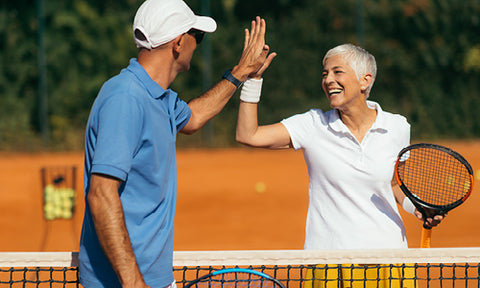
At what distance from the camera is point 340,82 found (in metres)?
2.66

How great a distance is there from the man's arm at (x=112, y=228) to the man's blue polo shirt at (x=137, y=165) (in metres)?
0.05

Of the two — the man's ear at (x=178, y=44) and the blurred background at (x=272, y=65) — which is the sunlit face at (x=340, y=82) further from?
the blurred background at (x=272, y=65)

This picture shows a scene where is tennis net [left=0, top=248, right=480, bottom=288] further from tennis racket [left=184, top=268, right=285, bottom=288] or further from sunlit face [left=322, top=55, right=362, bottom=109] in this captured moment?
sunlit face [left=322, top=55, right=362, bottom=109]

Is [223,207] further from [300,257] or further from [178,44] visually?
[178,44]

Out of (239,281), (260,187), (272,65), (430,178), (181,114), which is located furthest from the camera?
(272,65)

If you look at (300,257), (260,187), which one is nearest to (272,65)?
(260,187)

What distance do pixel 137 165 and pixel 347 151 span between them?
105 cm

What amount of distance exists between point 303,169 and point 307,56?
4.17 meters

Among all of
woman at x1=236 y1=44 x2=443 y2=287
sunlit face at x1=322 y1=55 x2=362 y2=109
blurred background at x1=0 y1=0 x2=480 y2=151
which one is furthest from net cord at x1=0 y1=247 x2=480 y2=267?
blurred background at x1=0 y1=0 x2=480 y2=151

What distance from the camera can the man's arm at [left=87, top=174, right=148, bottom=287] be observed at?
1.83m

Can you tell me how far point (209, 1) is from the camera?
14922 millimetres

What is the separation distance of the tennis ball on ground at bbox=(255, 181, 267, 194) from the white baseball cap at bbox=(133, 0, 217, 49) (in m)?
8.17

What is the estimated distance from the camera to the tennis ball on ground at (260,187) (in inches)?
403

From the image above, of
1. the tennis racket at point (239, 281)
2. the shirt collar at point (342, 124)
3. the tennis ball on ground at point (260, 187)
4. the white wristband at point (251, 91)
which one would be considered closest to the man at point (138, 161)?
the tennis racket at point (239, 281)
